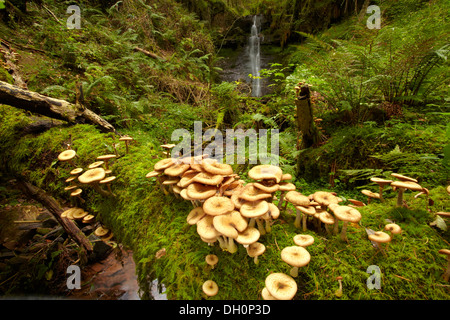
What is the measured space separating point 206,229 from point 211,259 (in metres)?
0.35

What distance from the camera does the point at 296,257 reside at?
1779 millimetres

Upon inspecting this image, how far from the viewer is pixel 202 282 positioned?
200cm

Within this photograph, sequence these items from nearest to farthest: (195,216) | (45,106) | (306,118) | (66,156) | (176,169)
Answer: (195,216) → (176,169) → (66,156) → (45,106) → (306,118)

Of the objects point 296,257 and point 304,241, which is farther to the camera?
point 304,241

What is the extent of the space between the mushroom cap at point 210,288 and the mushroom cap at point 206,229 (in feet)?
1.55

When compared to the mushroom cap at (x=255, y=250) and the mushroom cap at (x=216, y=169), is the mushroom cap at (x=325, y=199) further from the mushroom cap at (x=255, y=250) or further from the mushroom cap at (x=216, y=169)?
the mushroom cap at (x=216, y=169)

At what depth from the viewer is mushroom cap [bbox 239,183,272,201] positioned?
6.71ft

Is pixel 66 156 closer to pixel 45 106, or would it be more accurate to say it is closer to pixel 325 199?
pixel 45 106

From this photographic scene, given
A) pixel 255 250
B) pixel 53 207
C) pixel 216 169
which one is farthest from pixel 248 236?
pixel 53 207

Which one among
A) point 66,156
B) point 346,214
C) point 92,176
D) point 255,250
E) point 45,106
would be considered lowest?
point 255,250

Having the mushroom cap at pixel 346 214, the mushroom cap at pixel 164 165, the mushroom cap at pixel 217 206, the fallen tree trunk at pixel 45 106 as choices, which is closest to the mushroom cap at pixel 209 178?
the mushroom cap at pixel 217 206

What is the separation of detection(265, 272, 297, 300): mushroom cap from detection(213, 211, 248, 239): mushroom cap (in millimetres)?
523

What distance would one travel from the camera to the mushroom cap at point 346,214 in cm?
190
